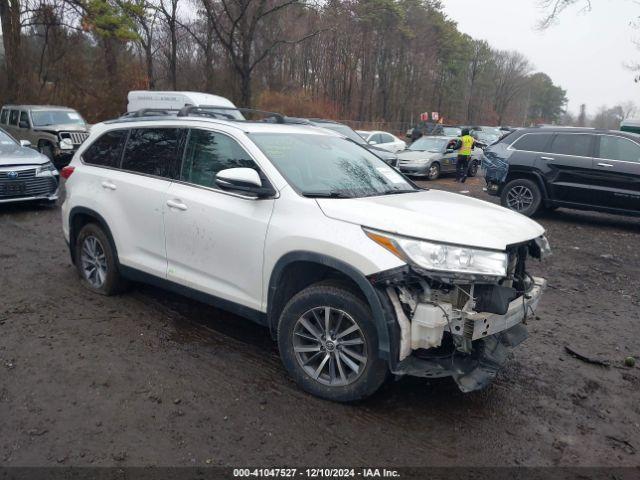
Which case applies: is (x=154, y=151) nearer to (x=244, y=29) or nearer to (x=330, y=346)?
(x=330, y=346)

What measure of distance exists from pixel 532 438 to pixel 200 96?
14.0 metres

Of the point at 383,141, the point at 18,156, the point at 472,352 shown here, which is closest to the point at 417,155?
the point at 383,141

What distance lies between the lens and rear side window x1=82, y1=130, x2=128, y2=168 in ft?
16.5

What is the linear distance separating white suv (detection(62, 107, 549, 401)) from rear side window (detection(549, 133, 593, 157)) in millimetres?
6825

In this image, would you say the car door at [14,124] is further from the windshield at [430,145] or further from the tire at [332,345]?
the tire at [332,345]

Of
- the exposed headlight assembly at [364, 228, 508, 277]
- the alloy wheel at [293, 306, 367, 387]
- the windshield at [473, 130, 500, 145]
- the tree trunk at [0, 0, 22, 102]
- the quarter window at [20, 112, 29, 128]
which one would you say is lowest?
the alloy wheel at [293, 306, 367, 387]

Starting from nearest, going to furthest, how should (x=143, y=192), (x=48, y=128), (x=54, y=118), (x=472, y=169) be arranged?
(x=143, y=192) < (x=48, y=128) < (x=54, y=118) < (x=472, y=169)

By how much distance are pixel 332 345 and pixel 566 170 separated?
8272 mm

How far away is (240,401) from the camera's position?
344cm

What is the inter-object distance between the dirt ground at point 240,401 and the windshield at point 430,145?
1269 centimetres

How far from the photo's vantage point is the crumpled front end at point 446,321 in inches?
120

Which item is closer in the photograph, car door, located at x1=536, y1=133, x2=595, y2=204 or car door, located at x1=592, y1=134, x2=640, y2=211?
car door, located at x1=592, y1=134, x2=640, y2=211

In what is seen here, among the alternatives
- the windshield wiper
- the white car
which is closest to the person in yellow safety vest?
the white car

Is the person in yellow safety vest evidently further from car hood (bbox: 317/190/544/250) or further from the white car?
car hood (bbox: 317/190/544/250)
